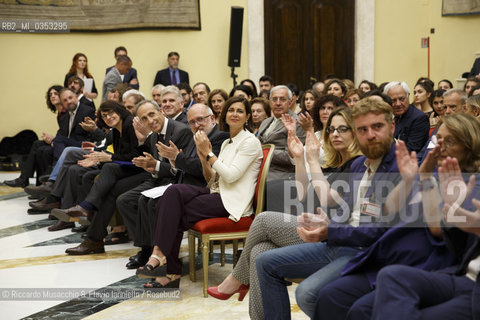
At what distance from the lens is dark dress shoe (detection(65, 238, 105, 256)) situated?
4.60 m

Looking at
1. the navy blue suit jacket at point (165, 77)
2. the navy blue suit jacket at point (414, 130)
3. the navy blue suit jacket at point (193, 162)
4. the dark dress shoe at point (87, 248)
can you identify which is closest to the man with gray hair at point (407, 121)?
the navy blue suit jacket at point (414, 130)

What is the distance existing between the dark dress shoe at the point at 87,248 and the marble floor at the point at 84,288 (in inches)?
2.3

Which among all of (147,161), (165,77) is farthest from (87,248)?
(165,77)

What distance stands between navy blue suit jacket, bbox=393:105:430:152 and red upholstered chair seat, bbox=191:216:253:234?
1.64 m

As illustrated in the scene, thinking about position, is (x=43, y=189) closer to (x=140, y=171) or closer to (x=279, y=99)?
(x=140, y=171)

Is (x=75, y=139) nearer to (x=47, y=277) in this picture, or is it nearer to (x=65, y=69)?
(x=47, y=277)

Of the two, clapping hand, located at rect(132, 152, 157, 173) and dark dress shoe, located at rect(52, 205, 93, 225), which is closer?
clapping hand, located at rect(132, 152, 157, 173)

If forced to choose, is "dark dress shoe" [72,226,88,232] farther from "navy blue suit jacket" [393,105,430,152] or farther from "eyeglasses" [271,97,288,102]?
"navy blue suit jacket" [393,105,430,152]

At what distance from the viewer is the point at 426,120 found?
14.9 ft

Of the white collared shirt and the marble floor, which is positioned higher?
the white collared shirt

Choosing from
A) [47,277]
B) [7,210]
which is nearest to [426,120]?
[47,277]

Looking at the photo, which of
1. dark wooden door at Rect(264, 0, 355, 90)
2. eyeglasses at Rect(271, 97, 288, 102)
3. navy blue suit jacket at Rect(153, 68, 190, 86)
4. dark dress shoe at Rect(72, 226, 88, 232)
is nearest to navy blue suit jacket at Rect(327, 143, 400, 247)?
eyeglasses at Rect(271, 97, 288, 102)

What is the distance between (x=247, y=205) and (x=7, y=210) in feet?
12.6

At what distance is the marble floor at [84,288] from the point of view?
3.31 meters
